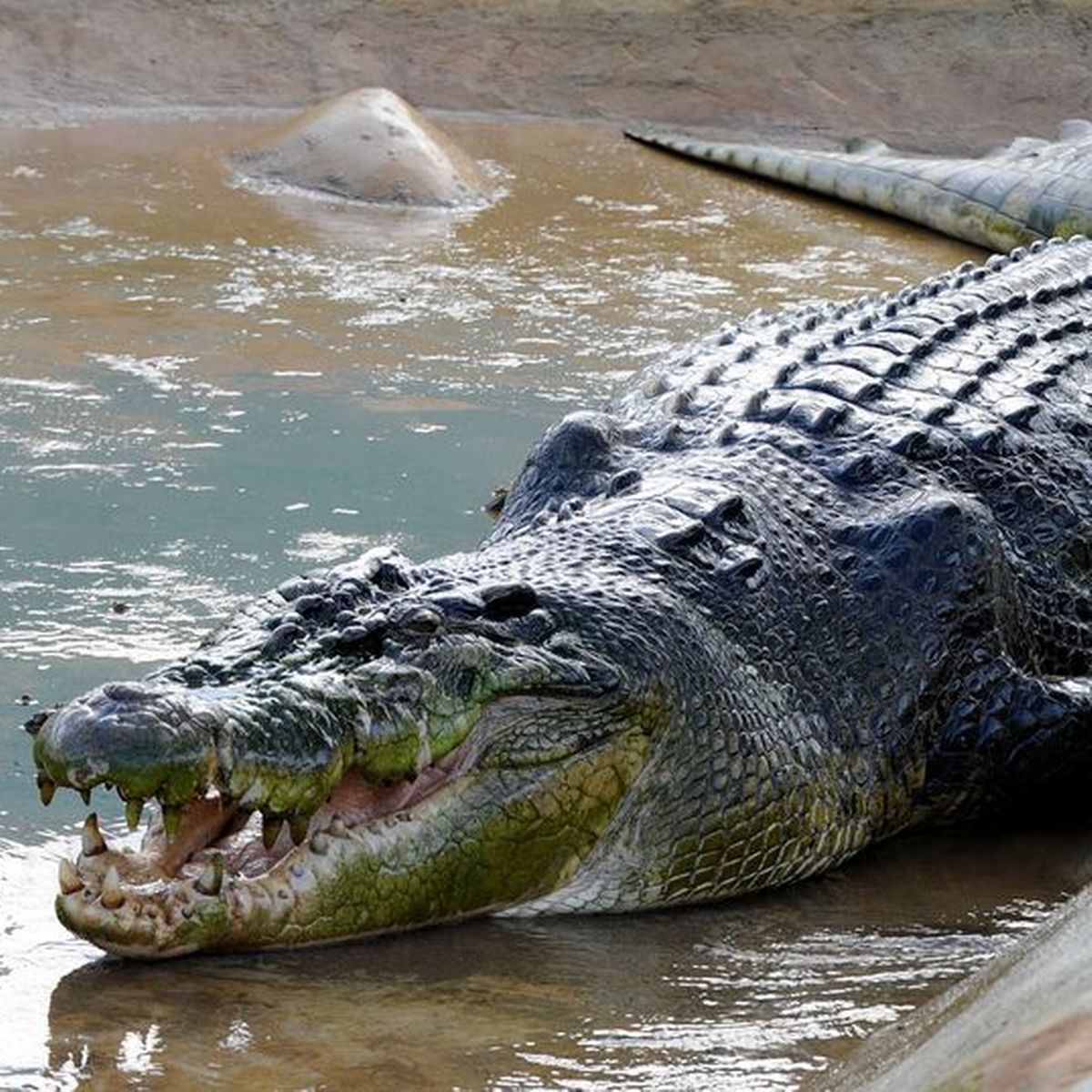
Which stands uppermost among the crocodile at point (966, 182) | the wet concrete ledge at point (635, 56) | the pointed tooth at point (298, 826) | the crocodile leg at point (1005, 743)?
the wet concrete ledge at point (635, 56)

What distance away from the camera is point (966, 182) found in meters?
9.98

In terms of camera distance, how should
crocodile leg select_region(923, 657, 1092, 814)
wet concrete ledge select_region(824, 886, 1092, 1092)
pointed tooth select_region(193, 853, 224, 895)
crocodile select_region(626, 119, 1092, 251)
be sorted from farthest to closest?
crocodile select_region(626, 119, 1092, 251), crocodile leg select_region(923, 657, 1092, 814), pointed tooth select_region(193, 853, 224, 895), wet concrete ledge select_region(824, 886, 1092, 1092)

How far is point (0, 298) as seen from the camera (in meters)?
7.26

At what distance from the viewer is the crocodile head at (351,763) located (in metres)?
3.11

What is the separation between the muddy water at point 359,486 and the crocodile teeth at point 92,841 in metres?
0.18

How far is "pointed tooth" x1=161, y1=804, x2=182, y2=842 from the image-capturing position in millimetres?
3098

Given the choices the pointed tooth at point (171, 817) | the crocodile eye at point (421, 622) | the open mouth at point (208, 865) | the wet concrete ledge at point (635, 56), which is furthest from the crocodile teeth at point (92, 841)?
the wet concrete ledge at point (635, 56)

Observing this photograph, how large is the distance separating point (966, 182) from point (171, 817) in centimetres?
752

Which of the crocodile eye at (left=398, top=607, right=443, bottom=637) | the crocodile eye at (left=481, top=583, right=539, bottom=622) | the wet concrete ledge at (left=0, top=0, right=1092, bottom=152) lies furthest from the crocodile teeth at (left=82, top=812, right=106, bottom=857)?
the wet concrete ledge at (left=0, top=0, right=1092, bottom=152)

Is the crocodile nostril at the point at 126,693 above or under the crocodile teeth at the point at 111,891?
above

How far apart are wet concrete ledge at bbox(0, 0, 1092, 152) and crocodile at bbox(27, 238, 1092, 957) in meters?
7.32

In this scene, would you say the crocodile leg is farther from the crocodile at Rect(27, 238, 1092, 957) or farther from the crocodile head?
the crocodile head

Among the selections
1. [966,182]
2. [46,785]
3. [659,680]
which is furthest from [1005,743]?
[966,182]

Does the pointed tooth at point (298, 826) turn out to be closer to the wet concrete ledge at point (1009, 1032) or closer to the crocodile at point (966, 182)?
the wet concrete ledge at point (1009, 1032)
